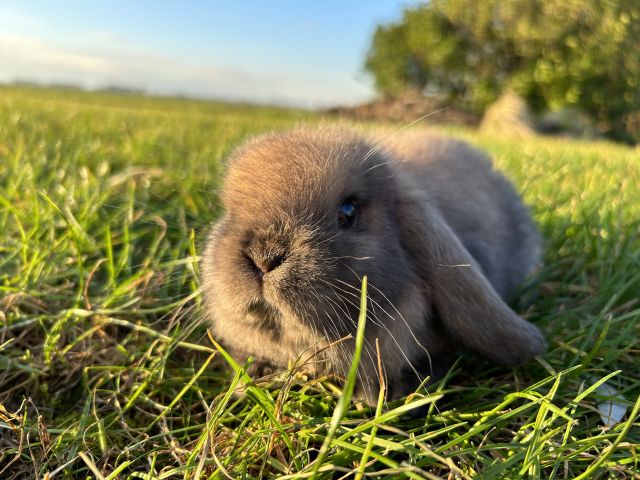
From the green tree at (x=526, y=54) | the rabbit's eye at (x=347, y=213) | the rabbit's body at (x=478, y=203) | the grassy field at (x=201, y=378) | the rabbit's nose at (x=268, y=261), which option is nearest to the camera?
the grassy field at (x=201, y=378)

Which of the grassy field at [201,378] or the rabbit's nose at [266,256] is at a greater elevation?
the rabbit's nose at [266,256]

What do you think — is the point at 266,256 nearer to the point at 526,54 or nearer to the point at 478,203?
the point at 478,203

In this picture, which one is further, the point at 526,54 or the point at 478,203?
the point at 526,54

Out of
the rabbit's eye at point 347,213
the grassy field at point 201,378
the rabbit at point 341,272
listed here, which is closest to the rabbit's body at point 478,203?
the grassy field at point 201,378

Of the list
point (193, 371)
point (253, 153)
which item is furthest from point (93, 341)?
point (253, 153)

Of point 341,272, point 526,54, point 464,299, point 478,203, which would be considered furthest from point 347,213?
point 526,54

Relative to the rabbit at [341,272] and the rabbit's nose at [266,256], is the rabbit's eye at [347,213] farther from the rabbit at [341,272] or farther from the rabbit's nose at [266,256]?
the rabbit's nose at [266,256]
